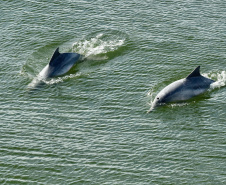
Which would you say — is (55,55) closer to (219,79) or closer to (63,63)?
(63,63)

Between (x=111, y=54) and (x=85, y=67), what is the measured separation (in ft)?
10.2

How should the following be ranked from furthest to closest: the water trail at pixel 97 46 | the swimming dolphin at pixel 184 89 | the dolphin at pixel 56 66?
the water trail at pixel 97 46, the dolphin at pixel 56 66, the swimming dolphin at pixel 184 89

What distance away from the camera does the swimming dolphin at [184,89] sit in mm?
42062

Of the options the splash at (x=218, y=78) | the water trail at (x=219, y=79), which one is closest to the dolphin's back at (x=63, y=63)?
the splash at (x=218, y=78)

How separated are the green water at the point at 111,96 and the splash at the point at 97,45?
101mm

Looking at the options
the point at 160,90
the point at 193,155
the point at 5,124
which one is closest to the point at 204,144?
the point at 193,155

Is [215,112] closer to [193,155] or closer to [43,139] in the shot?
[193,155]

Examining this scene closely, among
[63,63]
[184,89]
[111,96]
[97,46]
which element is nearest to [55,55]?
[63,63]

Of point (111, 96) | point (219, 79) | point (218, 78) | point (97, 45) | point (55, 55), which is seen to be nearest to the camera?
point (111, 96)

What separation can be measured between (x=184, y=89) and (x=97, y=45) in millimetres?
12620

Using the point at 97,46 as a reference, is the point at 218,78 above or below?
below

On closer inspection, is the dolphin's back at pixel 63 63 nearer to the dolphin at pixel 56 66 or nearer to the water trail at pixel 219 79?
the dolphin at pixel 56 66

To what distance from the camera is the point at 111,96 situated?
4369cm

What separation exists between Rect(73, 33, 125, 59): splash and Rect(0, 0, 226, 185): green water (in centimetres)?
10
